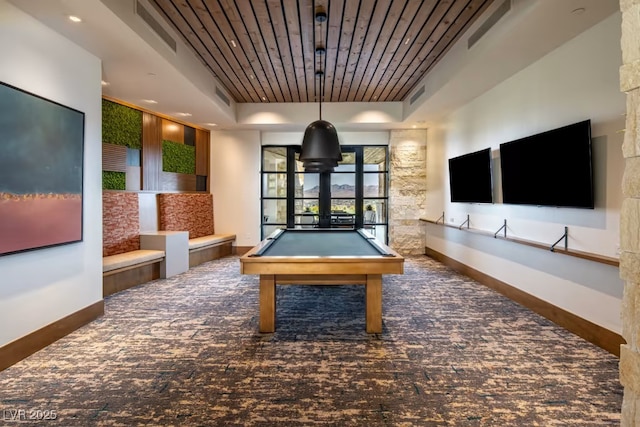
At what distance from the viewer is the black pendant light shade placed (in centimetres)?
417

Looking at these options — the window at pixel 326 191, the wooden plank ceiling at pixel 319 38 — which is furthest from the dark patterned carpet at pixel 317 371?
the window at pixel 326 191

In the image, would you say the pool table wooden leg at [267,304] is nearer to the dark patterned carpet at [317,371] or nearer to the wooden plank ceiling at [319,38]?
the dark patterned carpet at [317,371]

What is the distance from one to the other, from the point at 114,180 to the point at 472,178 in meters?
5.65

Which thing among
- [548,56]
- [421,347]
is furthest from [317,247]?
[548,56]

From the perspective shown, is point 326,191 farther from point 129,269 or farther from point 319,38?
point 129,269

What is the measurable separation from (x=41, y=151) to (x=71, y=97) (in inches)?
27.8

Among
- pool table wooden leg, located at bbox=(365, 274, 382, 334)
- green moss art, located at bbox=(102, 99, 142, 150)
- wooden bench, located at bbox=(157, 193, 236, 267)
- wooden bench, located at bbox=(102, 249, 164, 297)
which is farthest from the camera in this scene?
wooden bench, located at bbox=(157, 193, 236, 267)

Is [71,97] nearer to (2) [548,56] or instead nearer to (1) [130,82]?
(1) [130,82]

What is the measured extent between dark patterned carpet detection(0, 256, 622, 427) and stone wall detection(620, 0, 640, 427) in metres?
0.79

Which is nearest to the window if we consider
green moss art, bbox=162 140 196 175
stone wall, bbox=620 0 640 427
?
green moss art, bbox=162 140 196 175

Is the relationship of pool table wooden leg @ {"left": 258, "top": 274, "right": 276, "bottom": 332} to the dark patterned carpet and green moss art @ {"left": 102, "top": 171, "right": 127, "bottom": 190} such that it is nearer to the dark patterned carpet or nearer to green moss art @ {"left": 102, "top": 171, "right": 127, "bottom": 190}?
the dark patterned carpet

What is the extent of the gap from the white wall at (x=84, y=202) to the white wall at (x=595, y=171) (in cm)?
490

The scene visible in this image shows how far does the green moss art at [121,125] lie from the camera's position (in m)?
5.09

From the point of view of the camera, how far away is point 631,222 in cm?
131
